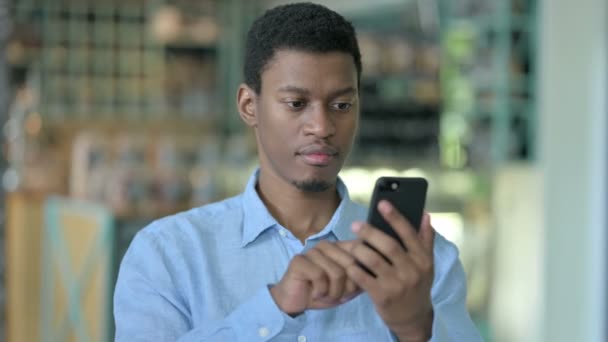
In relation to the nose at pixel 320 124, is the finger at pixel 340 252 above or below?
below

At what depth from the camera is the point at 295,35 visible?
121cm

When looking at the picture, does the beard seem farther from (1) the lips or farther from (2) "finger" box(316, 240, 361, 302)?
(2) "finger" box(316, 240, 361, 302)

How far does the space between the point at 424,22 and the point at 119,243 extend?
3580mm

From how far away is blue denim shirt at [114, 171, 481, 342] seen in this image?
1174 millimetres

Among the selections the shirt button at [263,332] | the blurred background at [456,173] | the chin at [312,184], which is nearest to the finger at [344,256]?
the shirt button at [263,332]

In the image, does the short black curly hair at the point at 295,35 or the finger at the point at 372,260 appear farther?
the short black curly hair at the point at 295,35

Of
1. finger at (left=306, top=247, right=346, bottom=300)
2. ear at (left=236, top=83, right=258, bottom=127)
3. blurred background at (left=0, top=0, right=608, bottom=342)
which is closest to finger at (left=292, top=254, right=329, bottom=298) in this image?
finger at (left=306, top=247, right=346, bottom=300)

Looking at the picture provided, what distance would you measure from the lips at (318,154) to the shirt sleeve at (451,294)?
0.56ft

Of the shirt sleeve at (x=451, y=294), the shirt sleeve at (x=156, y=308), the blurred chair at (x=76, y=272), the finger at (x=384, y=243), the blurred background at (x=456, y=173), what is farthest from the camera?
the blurred background at (x=456, y=173)

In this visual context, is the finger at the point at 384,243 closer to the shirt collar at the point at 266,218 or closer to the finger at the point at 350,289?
the finger at the point at 350,289

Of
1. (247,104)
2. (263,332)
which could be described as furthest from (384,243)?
(247,104)

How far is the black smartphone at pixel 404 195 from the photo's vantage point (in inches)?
41.2

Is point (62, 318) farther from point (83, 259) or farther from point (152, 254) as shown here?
point (152, 254)

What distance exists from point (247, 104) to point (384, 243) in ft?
1.29
